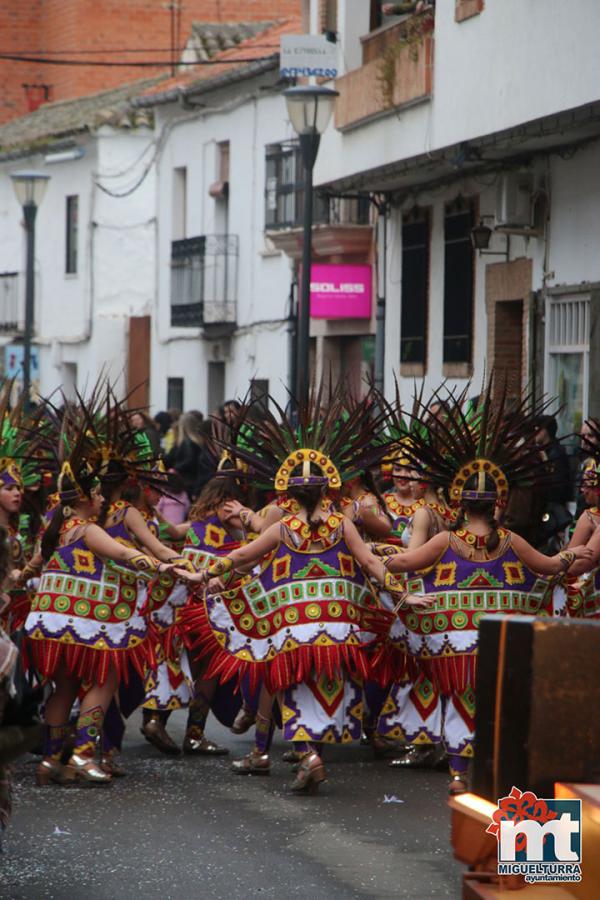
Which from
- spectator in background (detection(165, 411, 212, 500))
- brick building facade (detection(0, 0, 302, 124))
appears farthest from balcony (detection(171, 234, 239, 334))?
spectator in background (detection(165, 411, 212, 500))

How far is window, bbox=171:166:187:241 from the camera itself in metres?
33.6

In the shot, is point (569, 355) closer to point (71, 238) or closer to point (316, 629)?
point (316, 629)

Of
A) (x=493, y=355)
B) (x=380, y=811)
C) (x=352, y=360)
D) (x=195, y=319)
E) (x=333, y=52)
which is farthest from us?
(x=195, y=319)

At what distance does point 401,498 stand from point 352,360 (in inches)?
516

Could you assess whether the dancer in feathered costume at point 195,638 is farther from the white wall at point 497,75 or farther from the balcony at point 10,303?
the balcony at point 10,303

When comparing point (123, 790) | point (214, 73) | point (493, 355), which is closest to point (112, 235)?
point (214, 73)

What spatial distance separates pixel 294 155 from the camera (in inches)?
1080

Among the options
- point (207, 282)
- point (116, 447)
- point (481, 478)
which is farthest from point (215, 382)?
point (481, 478)

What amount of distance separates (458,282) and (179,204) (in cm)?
1362

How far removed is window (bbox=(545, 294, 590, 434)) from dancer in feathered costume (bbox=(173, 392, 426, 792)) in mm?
7023

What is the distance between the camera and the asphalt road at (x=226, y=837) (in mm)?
7930

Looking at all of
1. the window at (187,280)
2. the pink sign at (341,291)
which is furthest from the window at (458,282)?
the window at (187,280)

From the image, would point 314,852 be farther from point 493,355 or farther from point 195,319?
point 195,319

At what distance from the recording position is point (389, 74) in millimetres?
21375
